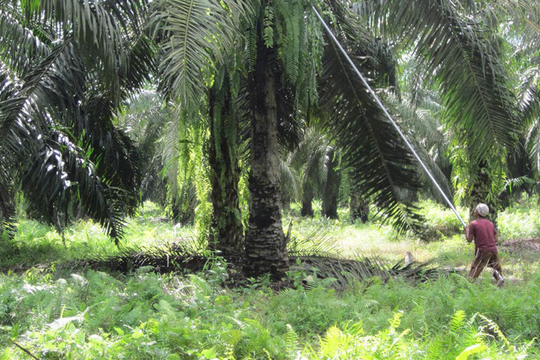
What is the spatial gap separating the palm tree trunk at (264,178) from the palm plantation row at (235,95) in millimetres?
19

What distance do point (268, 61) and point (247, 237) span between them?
2510 mm

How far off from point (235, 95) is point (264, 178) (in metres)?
1.24

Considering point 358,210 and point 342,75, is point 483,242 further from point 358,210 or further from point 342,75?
point 358,210

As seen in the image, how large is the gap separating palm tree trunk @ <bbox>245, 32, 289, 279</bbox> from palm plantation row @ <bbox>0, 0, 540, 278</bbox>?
2 centimetres

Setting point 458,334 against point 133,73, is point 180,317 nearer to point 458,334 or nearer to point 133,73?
point 458,334

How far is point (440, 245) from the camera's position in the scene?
1529 cm

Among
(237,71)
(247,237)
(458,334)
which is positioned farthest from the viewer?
(247,237)

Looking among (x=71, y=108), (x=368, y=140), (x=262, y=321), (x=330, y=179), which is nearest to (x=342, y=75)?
(x=368, y=140)

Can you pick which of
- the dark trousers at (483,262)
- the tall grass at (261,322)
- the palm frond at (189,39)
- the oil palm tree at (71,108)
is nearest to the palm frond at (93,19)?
the oil palm tree at (71,108)

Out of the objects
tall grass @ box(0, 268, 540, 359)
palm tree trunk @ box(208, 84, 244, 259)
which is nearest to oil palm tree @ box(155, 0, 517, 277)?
palm tree trunk @ box(208, 84, 244, 259)

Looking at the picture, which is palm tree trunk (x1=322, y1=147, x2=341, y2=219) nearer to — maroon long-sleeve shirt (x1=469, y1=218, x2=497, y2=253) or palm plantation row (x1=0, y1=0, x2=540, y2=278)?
palm plantation row (x1=0, y1=0, x2=540, y2=278)

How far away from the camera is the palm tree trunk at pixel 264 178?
808 cm

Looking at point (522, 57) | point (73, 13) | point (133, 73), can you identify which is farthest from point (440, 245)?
point (73, 13)

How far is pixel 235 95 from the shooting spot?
25.3ft
